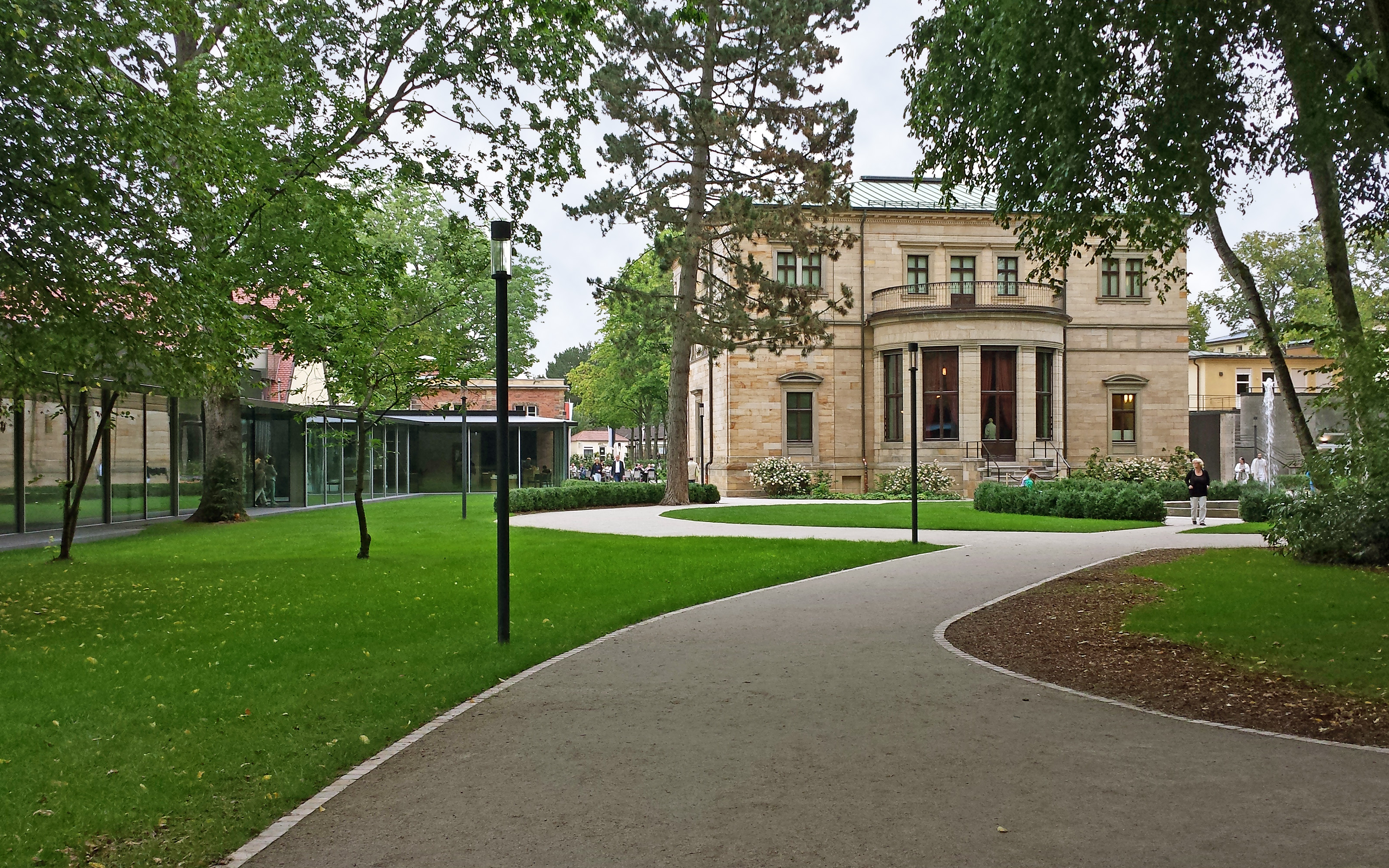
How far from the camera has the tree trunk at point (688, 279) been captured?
30031mm

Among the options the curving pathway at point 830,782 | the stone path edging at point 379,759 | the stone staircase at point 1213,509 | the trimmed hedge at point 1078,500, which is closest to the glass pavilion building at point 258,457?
the stone path edging at point 379,759

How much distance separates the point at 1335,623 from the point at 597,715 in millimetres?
7495

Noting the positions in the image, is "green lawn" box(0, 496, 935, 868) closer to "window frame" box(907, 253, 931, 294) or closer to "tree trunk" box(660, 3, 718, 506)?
"tree trunk" box(660, 3, 718, 506)

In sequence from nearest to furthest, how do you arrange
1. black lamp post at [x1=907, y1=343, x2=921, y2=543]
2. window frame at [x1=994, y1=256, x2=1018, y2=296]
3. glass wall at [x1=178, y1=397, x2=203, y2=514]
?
1. black lamp post at [x1=907, y1=343, x2=921, y2=543]
2. glass wall at [x1=178, y1=397, x2=203, y2=514]
3. window frame at [x1=994, y1=256, x2=1018, y2=296]

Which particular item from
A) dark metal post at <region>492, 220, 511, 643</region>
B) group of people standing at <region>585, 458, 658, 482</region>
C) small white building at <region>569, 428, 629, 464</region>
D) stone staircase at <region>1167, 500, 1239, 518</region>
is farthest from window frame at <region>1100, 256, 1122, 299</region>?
small white building at <region>569, 428, 629, 464</region>

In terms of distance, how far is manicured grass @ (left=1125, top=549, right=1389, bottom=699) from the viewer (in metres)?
8.01

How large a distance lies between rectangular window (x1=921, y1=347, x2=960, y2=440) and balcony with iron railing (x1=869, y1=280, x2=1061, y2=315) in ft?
7.65

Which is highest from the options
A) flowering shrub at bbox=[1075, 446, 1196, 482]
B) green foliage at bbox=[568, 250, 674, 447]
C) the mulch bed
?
green foliage at bbox=[568, 250, 674, 447]

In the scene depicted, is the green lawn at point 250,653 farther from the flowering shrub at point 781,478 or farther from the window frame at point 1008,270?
the window frame at point 1008,270

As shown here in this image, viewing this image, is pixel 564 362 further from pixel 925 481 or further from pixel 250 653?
pixel 250 653

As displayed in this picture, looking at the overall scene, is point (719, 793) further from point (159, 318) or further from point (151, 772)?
point (159, 318)

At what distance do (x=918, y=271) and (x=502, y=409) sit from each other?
1383 inches

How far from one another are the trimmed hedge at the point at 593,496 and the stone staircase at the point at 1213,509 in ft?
45.7

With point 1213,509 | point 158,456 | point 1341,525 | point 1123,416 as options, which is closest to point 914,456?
point 1341,525
